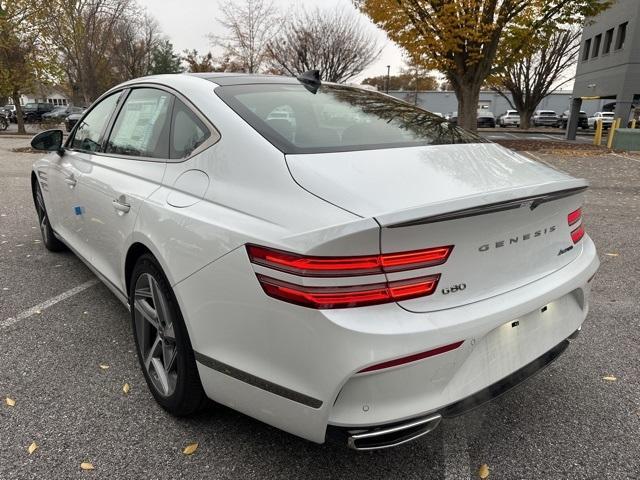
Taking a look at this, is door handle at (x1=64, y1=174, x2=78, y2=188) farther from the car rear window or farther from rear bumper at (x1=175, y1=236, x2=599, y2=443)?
rear bumper at (x1=175, y1=236, x2=599, y2=443)

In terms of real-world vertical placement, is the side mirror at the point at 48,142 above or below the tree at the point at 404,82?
below

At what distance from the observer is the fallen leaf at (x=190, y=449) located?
2.18 meters

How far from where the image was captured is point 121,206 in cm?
263

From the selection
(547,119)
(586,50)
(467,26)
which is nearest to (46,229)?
(467,26)

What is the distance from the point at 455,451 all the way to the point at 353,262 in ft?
3.81

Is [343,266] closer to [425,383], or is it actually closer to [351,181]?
[351,181]

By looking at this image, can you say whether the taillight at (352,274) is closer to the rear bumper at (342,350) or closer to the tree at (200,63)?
the rear bumper at (342,350)

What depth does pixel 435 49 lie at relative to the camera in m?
15.5

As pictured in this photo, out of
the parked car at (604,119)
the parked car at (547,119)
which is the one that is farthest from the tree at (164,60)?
the parked car at (604,119)

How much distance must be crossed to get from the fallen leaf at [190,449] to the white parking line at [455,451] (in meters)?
1.07

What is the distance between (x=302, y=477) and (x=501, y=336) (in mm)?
971

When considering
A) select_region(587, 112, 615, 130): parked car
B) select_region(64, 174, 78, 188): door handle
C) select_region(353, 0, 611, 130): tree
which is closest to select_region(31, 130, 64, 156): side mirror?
select_region(64, 174, 78, 188): door handle

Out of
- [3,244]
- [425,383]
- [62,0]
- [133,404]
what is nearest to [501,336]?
[425,383]

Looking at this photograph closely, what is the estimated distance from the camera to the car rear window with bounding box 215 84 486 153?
7.08 ft
